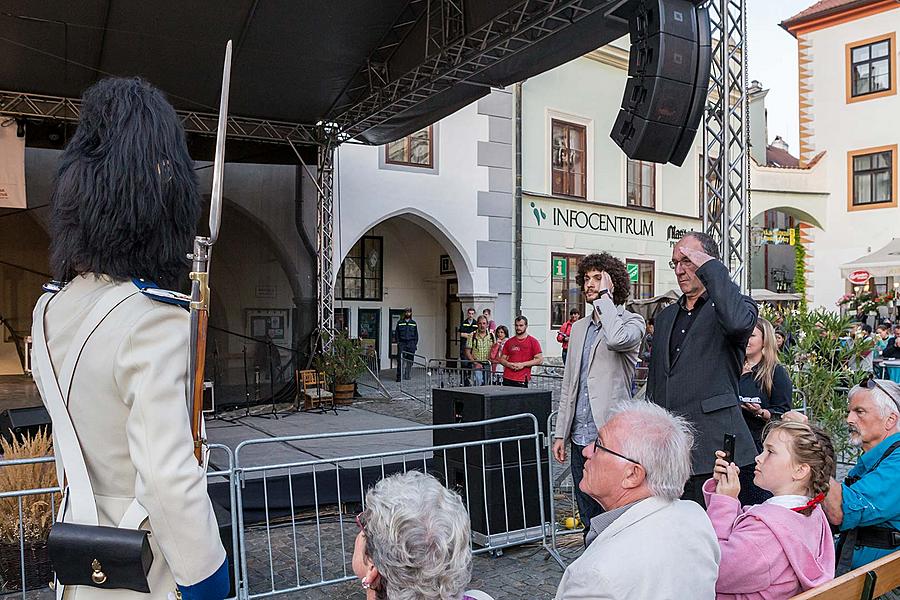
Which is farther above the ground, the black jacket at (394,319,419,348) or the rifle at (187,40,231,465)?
the rifle at (187,40,231,465)

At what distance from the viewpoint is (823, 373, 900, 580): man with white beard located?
309cm

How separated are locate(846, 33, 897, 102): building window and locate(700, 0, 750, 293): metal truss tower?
67.8 feet

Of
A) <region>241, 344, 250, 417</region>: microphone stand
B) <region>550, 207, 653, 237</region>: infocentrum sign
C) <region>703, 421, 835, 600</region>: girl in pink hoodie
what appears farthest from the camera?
<region>550, 207, 653, 237</region>: infocentrum sign

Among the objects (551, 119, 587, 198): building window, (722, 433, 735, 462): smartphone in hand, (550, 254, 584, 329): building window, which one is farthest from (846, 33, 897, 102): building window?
(722, 433, 735, 462): smartphone in hand

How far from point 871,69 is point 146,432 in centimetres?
2820

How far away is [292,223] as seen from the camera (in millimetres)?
12438

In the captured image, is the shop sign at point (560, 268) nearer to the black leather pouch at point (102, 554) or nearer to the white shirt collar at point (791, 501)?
the white shirt collar at point (791, 501)

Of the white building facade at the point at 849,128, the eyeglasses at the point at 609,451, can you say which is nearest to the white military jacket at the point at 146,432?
the eyeglasses at the point at 609,451

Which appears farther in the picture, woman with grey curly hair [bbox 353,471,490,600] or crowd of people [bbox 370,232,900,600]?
crowd of people [bbox 370,232,900,600]

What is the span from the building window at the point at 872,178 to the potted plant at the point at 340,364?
20.2m

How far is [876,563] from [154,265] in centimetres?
253

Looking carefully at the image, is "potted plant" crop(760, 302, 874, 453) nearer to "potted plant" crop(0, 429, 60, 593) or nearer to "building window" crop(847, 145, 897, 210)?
"potted plant" crop(0, 429, 60, 593)

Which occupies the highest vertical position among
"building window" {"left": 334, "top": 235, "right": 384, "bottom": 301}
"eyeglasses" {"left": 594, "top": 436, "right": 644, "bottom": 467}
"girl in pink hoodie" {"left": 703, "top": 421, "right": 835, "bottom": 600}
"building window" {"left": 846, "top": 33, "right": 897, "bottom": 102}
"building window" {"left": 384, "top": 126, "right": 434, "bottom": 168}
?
"building window" {"left": 846, "top": 33, "right": 897, "bottom": 102}

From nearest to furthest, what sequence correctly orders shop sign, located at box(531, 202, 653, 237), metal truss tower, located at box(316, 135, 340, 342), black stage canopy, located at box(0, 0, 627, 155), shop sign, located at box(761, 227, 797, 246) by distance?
1. black stage canopy, located at box(0, 0, 627, 155)
2. metal truss tower, located at box(316, 135, 340, 342)
3. shop sign, located at box(531, 202, 653, 237)
4. shop sign, located at box(761, 227, 797, 246)
